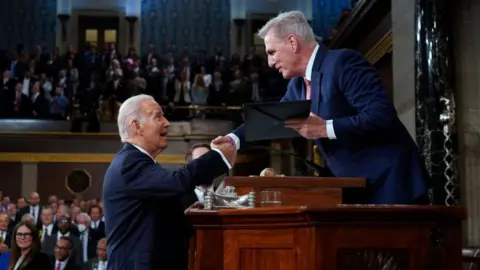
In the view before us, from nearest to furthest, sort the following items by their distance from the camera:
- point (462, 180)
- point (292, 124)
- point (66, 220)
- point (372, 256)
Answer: point (372, 256) < point (292, 124) < point (462, 180) < point (66, 220)

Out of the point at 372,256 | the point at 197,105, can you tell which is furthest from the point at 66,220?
the point at 372,256

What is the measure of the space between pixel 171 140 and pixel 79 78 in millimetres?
2838

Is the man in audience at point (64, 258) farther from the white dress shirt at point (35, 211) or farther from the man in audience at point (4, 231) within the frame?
the white dress shirt at point (35, 211)

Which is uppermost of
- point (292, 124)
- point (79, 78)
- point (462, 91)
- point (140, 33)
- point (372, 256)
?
point (140, 33)

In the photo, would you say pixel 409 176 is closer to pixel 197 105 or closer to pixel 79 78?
pixel 197 105

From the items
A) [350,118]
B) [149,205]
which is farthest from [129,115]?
[350,118]

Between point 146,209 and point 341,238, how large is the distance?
3.40 feet

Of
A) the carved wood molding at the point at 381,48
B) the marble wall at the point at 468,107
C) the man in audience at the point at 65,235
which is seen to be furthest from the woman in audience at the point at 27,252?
the carved wood molding at the point at 381,48

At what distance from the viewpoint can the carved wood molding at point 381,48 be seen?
23.5 feet

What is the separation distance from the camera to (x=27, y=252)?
21.1 ft

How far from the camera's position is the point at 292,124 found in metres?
2.65

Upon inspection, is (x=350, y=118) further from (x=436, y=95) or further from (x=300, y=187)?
(x=436, y=95)

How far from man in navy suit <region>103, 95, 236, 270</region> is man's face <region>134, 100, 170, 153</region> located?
0.06m

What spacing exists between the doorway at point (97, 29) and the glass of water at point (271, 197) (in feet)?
63.4
